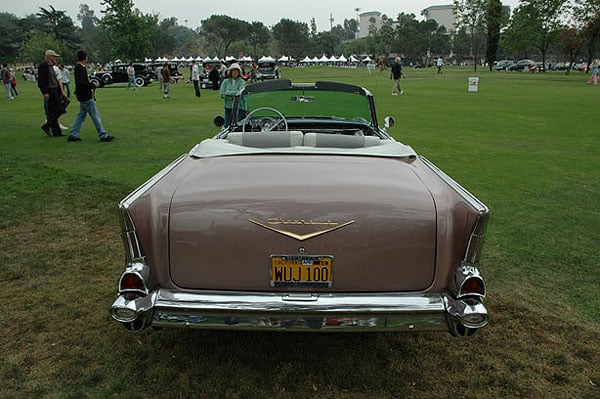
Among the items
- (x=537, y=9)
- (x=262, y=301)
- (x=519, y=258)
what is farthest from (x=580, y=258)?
(x=537, y=9)

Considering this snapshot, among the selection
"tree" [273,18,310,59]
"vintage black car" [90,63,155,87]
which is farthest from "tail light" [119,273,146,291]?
"tree" [273,18,310,59]

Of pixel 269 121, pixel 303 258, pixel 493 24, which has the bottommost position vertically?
pixel 303 258

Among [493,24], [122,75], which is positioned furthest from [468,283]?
[493,24]

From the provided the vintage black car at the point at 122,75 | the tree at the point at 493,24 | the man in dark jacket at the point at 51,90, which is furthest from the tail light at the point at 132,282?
the tree at the point at 493,24

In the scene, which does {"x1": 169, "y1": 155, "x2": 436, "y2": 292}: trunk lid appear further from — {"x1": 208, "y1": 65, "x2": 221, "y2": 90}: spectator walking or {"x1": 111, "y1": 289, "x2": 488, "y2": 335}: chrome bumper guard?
{"x1": 208, "y1": 65, "x2": 221, "y2": 90}: spectator walking

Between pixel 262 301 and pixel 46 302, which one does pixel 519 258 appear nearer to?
pixel 262 301

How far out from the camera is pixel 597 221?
5.29 metres

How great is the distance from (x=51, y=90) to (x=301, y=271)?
9.14 metres

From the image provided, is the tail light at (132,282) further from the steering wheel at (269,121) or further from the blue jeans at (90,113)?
the blue jeans at (90,113)

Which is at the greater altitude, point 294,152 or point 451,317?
point 294,152

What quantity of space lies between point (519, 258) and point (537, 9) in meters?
57.3

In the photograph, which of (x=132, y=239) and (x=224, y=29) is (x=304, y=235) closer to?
(x=132, y=239)

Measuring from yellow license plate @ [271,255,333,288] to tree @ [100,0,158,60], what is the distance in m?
53.5

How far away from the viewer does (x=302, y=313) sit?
2371 millimetres
